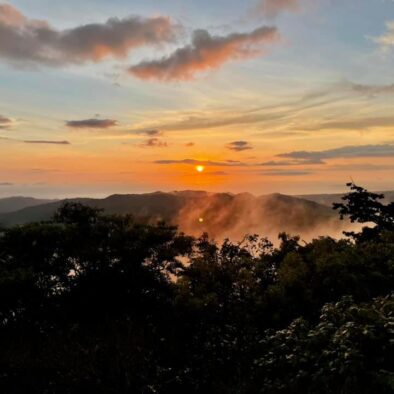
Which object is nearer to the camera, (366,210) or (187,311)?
(187,311)

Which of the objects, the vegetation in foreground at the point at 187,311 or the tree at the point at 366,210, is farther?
the tree at the point at 366,210

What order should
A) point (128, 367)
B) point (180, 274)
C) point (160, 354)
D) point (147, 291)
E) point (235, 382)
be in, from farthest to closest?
point (147, 291)
point (180, 274)
point (160, 354)
point (128, 367)
point (235, 382)

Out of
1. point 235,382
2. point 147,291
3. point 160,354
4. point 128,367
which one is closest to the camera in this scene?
point 235,382

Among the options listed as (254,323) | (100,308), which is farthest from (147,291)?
(254,323)

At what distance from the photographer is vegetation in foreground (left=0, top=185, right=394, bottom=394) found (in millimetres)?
9438

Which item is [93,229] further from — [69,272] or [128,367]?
[128,367]

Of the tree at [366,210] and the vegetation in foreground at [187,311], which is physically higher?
the tree at [366,210]

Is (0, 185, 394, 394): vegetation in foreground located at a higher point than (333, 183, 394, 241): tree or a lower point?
lower

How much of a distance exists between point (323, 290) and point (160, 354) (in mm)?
5510

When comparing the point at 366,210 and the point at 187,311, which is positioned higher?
the point at 366,210

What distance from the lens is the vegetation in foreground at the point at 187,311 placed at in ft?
31.0

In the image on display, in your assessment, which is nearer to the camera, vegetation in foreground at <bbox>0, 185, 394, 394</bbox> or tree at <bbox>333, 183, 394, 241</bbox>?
vegetation in foreground at <bbox>0, 185, 394, 394</bbox>

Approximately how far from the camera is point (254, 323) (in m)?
14.3

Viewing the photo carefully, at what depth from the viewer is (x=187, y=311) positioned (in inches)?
574
